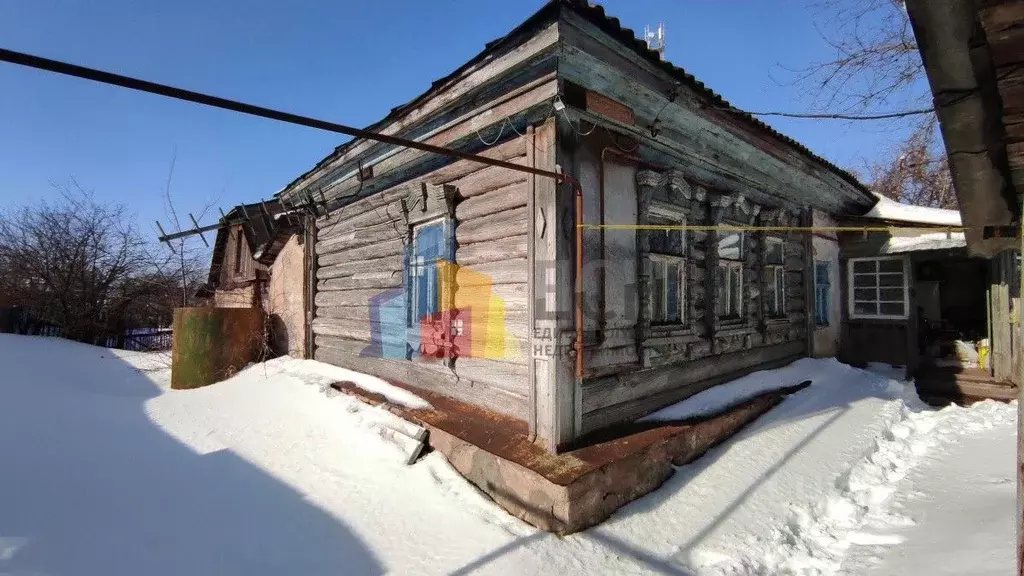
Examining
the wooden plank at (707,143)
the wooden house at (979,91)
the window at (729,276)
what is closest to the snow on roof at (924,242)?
the wooden plank at (707,143)

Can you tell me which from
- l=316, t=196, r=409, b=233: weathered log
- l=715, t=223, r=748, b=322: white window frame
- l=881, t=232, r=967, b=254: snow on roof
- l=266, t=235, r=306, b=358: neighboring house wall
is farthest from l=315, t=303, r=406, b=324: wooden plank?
l=881, t=232, r=967, b=254: snow on roof

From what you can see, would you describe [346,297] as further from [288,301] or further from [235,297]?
[235,297]

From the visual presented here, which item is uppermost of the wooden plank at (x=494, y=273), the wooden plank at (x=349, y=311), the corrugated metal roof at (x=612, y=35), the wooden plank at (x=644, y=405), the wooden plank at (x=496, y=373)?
the corrugated metal roof at (x=612, y=35)

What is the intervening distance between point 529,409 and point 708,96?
3891 millimetres

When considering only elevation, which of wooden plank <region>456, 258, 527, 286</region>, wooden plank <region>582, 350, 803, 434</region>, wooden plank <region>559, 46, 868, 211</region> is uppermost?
wooden plank <region>559, 46, 868, 211</region>

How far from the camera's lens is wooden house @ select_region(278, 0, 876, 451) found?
3.67 meters

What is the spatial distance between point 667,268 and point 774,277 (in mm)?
3205

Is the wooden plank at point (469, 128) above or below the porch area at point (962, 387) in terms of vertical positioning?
above

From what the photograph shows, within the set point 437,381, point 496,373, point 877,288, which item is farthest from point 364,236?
point 877,288

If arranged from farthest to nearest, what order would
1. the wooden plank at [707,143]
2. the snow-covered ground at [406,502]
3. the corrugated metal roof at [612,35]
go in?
1. the wooden plank at [707,143]
2. the corrugated metal roof at [612,35]
3. the snow-covered ground at [406,502]

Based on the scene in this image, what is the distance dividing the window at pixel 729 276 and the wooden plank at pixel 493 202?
9.70 ft

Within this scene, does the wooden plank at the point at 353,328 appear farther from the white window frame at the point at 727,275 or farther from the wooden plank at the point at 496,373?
the white window frame at the point at 727,275

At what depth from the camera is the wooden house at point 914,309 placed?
7.49 meters

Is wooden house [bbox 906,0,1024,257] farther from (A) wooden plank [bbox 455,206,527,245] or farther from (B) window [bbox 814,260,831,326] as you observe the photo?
(B) window [bbox 814,260,831,326]
